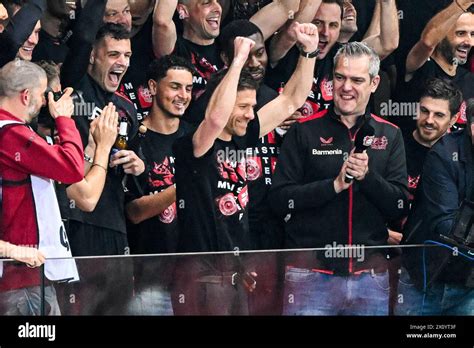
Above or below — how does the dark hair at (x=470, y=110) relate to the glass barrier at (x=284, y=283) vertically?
above

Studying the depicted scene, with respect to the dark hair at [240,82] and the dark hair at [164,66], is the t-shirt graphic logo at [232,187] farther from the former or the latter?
the dark hair at [164,66]

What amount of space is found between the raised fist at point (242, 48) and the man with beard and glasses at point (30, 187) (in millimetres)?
1024

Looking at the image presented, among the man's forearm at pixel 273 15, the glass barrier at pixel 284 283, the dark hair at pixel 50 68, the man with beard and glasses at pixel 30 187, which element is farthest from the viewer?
the man's forearm at pixel 273 15

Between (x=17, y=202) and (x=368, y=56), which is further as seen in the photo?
(x=368, y=56)

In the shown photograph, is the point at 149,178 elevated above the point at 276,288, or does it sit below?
above

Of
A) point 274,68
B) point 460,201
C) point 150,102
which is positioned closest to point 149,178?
point 150,102

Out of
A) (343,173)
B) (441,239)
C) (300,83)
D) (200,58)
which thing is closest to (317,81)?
(300,83)

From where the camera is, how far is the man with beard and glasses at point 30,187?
7.13m

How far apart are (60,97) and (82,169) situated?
410mm

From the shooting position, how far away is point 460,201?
7777mm

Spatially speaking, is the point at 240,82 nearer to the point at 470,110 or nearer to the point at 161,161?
the point at 161,161

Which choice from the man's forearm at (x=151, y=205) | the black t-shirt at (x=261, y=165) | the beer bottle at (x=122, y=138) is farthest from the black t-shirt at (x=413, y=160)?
the beer bottle at (x=122, y=138)

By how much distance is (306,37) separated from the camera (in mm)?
7781
